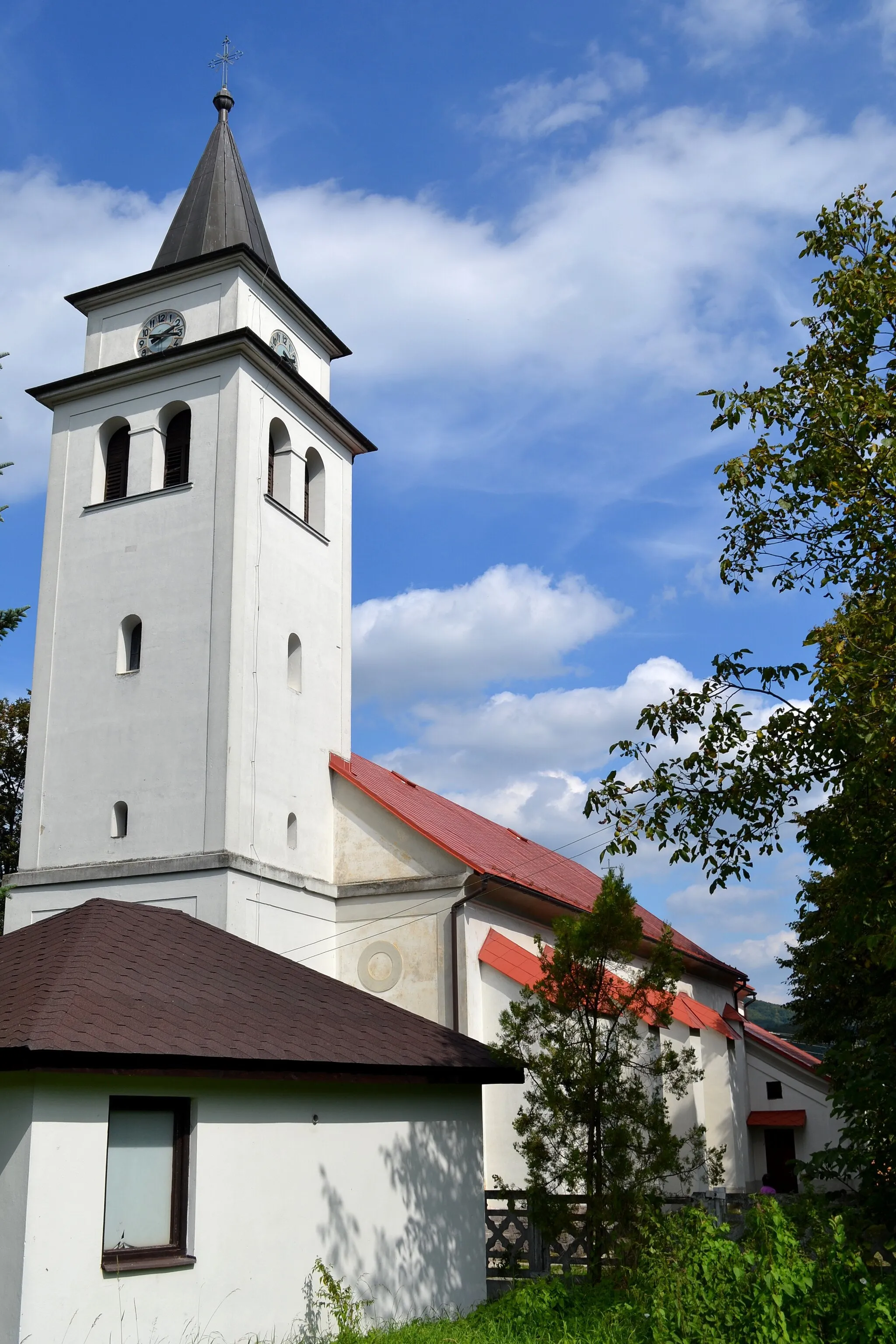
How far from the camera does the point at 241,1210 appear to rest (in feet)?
36.1

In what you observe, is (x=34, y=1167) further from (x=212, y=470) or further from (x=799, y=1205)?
(x=212, y=470)

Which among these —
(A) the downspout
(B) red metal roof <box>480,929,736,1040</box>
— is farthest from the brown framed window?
(A) the downspout

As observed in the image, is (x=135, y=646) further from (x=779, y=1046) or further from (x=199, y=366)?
(x=779, y=1046)

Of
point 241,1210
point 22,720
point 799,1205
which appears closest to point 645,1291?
point 799,1205

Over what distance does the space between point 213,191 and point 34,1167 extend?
66.2 ft

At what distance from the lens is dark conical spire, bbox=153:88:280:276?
23.7 metres

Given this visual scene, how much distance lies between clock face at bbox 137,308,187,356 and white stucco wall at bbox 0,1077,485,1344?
14980 mm

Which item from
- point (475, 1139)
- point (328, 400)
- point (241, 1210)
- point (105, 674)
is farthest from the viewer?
point (328, 400)

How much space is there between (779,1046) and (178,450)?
23962 mm

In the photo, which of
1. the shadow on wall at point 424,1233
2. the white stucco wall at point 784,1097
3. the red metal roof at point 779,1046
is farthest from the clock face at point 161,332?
the white stucco wall at point 784,1097

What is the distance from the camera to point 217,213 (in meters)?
24.1

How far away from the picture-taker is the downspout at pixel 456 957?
19.5 metres

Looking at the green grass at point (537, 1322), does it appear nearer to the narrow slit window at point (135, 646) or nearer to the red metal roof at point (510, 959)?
the red metal roof at point (510, 959)

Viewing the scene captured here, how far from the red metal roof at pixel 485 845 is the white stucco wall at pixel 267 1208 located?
4679mm
